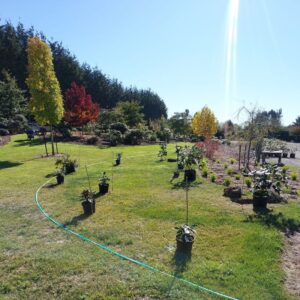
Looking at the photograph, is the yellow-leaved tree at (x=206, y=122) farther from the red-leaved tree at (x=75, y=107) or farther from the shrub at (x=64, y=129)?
the shrub at (x=64, y=129)

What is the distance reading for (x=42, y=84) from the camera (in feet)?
50.7

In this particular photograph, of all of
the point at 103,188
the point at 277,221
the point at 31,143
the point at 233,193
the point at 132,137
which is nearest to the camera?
the point at 277,221

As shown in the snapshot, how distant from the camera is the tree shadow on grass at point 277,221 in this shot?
219 inches

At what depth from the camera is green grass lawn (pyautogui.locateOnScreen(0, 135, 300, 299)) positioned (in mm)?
3705

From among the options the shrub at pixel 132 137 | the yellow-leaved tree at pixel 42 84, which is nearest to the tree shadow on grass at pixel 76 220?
the yellow-leaved tree at pixel 42 84

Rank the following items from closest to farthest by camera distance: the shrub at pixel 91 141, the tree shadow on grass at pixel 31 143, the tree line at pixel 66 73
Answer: the tree shadow on grass at pixel 31 143, the shrub at pixel 91 141, the tree line at pixel 66 73

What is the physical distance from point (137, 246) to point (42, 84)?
13.2 metres

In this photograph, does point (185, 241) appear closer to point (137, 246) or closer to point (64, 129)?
point (137, 246)

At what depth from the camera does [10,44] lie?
1737 inches

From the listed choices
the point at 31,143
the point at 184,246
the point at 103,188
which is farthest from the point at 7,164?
the point at 184,246

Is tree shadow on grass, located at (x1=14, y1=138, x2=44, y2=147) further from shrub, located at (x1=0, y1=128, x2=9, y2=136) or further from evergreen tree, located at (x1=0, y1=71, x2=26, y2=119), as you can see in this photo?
evergreen tree, located at (x1=0, y1=71, x2=26, y2=119)

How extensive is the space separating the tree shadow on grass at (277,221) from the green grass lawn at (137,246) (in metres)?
0.02

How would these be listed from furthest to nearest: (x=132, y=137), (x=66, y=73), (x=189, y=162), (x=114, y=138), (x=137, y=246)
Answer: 1. (x=66, y=73)
2. (x=132, y=137)
3. (x=114, y=138)
4. (x=189, y=162)
5. (x=137, y=246)

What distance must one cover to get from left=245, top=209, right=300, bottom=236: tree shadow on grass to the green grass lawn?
0.02 metres
